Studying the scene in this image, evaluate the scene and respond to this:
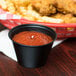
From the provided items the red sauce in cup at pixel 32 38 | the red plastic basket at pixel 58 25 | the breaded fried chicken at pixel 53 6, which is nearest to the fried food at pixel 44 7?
the breaded fried chicken at pixel 53 6

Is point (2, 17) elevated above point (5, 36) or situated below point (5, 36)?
above

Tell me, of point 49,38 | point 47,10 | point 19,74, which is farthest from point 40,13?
point 19,74

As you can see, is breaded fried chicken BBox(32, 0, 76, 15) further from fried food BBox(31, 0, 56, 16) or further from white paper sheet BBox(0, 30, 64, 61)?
white paper sheet BBox(0, 30, 64, 61)

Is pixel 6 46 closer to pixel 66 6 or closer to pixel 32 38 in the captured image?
pixel 32 38

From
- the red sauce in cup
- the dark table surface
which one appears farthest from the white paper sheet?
the red sauce in cup

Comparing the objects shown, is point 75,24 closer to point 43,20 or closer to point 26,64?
point 43,20

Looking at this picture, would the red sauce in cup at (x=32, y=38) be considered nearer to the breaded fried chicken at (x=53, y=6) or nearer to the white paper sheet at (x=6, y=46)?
the white paper sheet at (x=6, y=46)
